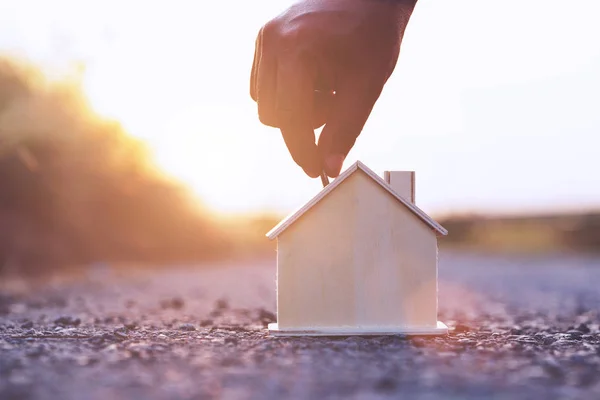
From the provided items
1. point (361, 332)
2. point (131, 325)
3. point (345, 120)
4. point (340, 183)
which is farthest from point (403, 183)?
point (131, 325)

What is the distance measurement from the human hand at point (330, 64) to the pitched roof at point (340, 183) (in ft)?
0.56

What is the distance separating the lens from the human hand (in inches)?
273

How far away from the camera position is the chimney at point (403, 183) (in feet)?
24.1

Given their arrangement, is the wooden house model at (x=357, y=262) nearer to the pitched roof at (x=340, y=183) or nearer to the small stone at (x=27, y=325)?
the pitched roof at (x=340, y=183)

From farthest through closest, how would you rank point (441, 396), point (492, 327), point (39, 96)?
1. point (39, 96)
2. point (492, 327)
3. point (441, 396)

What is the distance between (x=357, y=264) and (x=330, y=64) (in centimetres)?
190

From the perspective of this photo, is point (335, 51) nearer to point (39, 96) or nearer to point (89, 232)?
point (39, 96)

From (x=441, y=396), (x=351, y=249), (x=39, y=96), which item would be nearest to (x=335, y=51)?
(x=351, y=249)

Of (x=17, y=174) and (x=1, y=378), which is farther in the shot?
(x=17, y=174)

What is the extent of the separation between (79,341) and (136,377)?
1.92 meters

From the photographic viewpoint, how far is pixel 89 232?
80.6 ft

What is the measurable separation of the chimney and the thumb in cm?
56

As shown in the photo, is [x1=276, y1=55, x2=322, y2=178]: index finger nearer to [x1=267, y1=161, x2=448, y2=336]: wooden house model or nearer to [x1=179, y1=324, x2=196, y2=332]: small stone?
[x1=267, y1=161, x2=448, y2=336]: wooden house model

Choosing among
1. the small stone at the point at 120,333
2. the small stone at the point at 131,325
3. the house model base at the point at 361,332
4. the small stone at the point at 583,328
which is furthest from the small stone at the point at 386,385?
the small stone at the point at 583,328
